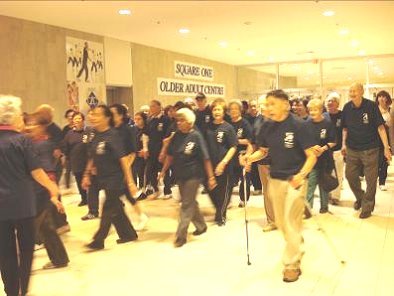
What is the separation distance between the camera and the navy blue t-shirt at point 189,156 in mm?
5176

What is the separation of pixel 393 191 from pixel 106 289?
5560 mm

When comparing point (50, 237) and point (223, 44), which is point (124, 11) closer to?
point (223, 44)

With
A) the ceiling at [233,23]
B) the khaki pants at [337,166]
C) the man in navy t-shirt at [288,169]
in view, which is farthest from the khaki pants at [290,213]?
the ceiling at [233,23]

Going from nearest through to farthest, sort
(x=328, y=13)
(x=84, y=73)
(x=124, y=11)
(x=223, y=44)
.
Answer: (x=124, y=11)
(x=328, y=13)
(x=84, y=73)
(x=223, y=44)

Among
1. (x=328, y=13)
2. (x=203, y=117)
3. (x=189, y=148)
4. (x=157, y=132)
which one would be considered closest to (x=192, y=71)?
(x=328, y=13)

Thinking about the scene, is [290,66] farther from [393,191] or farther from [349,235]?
[349,235]

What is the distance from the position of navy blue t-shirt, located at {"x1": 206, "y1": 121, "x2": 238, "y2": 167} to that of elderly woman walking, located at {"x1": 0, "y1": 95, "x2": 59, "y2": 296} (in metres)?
2.76

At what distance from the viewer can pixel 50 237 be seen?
453 cm

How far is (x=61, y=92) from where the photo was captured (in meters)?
10.2

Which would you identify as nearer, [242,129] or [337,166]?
[242,129]

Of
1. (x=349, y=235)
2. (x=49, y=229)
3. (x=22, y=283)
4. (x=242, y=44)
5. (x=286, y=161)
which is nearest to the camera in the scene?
(x=22, y=283)

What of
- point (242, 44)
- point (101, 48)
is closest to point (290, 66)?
point (242, 44)

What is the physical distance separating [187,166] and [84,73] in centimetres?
640

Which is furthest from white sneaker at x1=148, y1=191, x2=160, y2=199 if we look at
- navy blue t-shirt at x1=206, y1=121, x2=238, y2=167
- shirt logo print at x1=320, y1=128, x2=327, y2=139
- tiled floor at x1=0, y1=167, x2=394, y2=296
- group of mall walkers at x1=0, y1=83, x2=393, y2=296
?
shirt logo print at x1=320, y1=128, x2=327, y2=139
